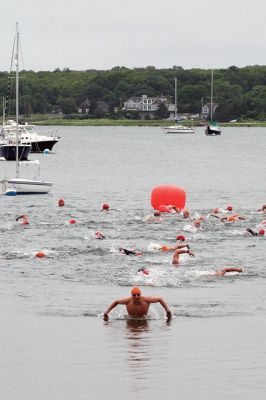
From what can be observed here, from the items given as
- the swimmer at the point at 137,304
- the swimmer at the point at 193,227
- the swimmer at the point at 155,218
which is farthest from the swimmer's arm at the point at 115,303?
the swimmer at the point at 155,218

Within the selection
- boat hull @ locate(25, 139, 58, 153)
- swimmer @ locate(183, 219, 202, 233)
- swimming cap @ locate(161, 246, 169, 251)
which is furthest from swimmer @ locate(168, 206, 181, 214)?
boat hull @ locate(25, 139, 58, 153)

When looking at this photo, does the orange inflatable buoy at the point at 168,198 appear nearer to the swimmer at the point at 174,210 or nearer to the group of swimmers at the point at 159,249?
the swimmer at the point at 174,210

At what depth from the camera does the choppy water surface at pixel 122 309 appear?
22.5m

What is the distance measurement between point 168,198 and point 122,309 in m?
24.3

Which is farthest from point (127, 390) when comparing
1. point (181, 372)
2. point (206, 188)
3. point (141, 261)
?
point (206, 188)

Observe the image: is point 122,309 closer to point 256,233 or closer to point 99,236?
point 99,236

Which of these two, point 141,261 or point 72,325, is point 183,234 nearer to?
point 141,261

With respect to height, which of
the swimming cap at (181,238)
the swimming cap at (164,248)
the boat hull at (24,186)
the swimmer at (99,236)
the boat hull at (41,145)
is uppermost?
the swimming cap at (164,248)

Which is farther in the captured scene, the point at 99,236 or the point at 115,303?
the point at 99,236

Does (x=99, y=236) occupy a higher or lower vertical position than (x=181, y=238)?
lower

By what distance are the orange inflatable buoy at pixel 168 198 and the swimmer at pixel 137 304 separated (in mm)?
24604

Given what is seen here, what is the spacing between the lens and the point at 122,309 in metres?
29.4

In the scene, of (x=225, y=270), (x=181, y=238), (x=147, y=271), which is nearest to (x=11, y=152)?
(x=181, y=238)

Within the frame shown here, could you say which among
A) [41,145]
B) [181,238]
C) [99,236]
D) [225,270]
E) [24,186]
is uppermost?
[225,270]
